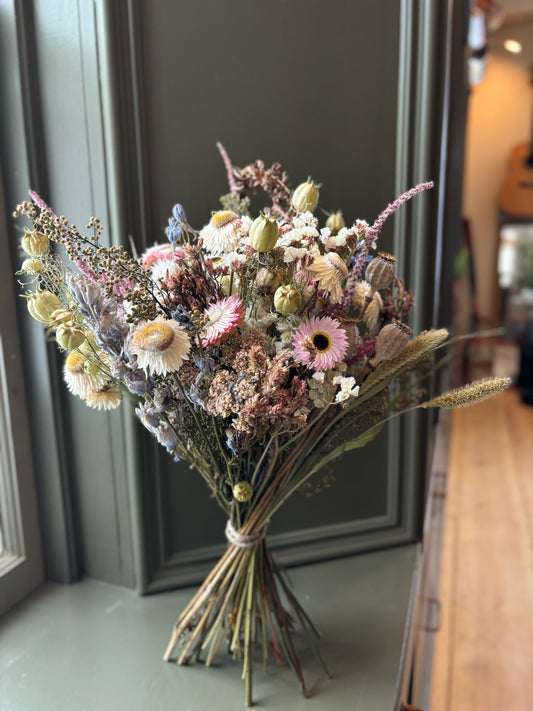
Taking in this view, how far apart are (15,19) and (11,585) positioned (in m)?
1.02

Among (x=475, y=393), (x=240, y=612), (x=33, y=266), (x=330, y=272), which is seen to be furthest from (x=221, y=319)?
(x=240, y=612)

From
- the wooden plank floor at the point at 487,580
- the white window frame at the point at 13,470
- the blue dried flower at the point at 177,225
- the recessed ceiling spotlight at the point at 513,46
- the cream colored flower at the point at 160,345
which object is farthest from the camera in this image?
the recessed ceiling spotlight at the point at 513,46

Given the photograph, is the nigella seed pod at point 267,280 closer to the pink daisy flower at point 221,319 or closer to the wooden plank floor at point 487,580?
the pink daisy flower at point 221,319

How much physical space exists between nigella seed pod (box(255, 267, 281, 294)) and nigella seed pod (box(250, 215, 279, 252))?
0.03m

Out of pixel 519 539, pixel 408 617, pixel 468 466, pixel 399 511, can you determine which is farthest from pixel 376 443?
pixel 468 466

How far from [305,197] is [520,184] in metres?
5.61

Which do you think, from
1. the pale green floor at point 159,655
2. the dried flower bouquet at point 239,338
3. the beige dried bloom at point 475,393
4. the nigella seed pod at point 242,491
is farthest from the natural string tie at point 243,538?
the beige dried bloom at point 475,393

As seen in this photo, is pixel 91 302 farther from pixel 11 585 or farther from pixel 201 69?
pixel 11 585

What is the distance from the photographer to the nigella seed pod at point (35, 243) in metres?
0.70

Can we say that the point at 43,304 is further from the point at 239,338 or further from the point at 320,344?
the point at 320,344

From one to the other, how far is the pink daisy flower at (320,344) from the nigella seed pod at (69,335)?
0.88ft

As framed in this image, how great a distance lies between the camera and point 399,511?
1379 millimetres

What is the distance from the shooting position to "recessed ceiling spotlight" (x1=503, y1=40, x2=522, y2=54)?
18.1 feet

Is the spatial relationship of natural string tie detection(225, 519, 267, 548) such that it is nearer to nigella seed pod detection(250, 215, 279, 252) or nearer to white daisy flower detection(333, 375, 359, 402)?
white daisy flower detection(333, 375, 359, 402)
